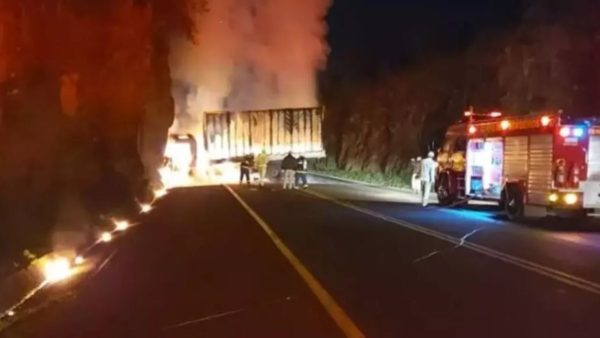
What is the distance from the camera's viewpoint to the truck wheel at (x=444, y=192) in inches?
1142

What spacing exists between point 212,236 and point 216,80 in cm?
4244

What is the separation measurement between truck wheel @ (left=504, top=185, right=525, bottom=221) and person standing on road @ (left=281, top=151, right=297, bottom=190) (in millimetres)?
17109

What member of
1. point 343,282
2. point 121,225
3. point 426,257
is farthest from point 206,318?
point 121,225

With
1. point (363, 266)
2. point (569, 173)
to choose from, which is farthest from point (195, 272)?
point (569, 173)

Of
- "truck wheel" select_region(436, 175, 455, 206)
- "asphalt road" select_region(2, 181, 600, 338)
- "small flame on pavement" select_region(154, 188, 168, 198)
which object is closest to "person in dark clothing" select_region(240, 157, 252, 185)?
"small flame on pavement" select_region(154, 188, 168, 198)

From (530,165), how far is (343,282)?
12262 mm

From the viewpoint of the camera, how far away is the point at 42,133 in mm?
21734

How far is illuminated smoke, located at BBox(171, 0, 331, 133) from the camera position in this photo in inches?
2359

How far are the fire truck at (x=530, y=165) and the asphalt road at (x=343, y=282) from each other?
2.59 ft

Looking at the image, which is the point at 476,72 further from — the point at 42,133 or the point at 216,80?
the point at 42,133

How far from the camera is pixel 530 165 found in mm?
23109

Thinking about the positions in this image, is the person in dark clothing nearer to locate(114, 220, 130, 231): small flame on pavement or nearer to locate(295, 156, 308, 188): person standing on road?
locate(295, 156, 308, 188): person standing on road

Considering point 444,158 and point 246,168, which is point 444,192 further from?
point 246,168

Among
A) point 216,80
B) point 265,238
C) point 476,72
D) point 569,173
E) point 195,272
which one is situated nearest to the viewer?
point 195,272
